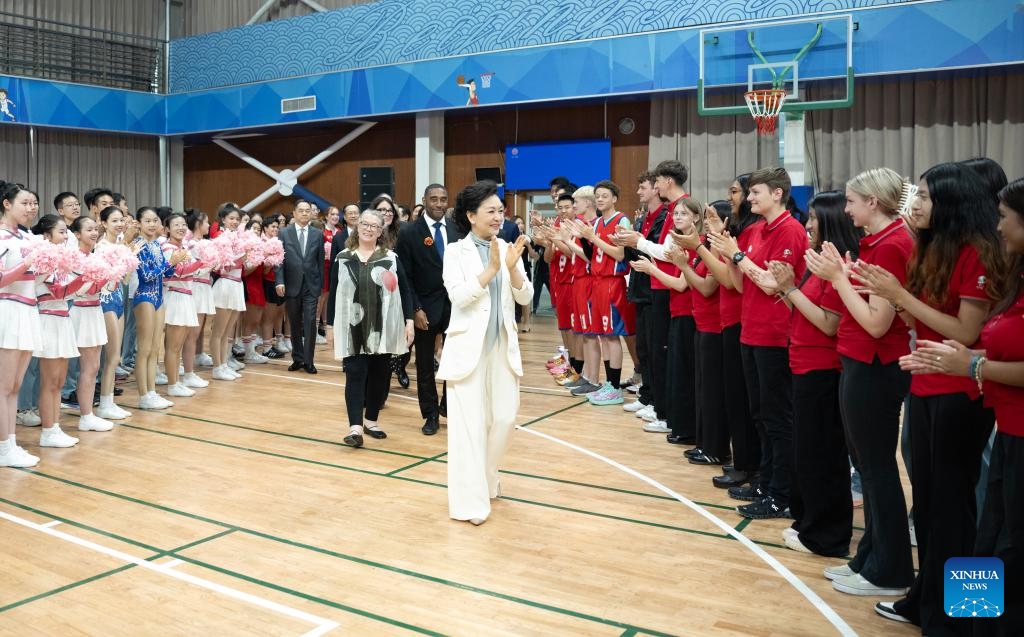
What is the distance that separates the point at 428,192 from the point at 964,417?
4.34m

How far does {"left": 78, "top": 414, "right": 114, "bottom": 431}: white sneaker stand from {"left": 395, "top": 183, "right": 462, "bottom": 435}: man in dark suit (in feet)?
7.72

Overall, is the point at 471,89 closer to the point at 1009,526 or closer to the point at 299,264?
the point at 299,264

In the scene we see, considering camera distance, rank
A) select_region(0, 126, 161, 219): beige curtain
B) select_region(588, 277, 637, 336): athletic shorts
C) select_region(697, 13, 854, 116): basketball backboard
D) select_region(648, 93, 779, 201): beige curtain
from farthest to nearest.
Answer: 1. select_region(0, 126, 161, 219): beige curtain
2. select_region(648, 93, 779, 201): beige curtain
3. select_region(697, 13, 854, 116): basketball backboard
4. select_region(588, 277, 637, 336): athletic shorts

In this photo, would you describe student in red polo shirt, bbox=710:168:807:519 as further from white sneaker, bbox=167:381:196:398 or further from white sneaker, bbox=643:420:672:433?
white sneaker, bbox=167:381:196:398

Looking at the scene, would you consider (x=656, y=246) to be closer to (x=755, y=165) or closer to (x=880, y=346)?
(x=880, y=346)

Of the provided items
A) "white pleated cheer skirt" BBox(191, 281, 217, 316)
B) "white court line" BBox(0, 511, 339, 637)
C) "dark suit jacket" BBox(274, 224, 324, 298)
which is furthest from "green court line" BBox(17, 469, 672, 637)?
"dark suit jacket" BBox(274, 224, 324, 298)

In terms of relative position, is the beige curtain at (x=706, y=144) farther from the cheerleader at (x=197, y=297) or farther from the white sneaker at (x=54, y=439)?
the white sneaker at (x=54, y=439)

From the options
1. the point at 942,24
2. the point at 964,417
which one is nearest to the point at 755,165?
the point at 942,24

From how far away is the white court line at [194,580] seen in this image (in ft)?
10.00

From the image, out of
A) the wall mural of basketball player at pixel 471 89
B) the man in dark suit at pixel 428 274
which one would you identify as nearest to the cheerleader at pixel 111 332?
the man in dark suit at pixel 428 274

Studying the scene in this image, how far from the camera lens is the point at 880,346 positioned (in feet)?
A: 10.2

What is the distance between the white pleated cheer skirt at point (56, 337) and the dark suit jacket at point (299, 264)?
132 inches

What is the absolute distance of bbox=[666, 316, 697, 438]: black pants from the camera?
5.47 m

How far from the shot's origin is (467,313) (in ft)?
13.9
